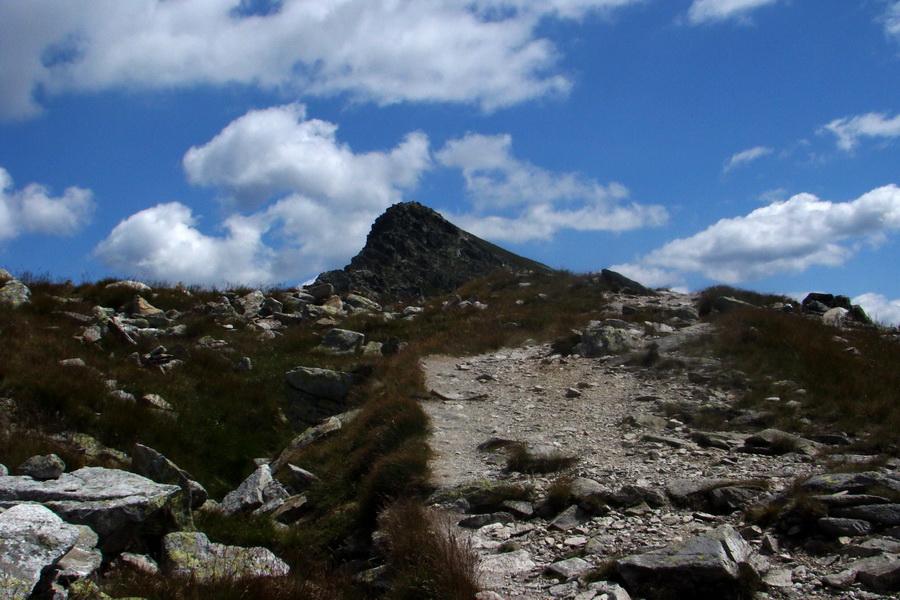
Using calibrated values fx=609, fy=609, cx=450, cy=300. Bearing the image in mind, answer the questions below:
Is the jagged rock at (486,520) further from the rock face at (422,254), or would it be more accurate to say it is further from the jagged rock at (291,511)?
the rock face at (422,254)

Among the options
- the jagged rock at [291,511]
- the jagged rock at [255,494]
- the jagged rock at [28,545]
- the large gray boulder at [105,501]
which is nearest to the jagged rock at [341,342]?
the jagged rock at [255,494]

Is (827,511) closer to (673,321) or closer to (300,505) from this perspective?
(300,505)

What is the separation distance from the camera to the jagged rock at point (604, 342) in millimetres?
16812

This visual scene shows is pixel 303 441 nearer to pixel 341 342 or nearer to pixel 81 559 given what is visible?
pixel 81 559

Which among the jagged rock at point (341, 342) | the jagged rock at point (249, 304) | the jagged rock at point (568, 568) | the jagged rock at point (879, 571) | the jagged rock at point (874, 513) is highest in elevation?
the jagged rock at point (249, 304)

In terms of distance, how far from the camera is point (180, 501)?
7.32 metres

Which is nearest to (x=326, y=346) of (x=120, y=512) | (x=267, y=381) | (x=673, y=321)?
(x=267, y=381)

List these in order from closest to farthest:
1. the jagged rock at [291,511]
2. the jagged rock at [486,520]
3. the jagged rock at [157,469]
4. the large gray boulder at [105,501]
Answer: the large gray boulder at [105,501] → the jagged rock at [486,520] → the jagged rock at [157,469] → the jagged rock at [291,511]

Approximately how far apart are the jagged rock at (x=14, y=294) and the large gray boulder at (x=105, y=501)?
1332 cm

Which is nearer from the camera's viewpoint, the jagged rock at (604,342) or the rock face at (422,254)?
the jagged rock at (604,342)

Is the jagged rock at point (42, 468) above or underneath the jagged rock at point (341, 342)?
underneath

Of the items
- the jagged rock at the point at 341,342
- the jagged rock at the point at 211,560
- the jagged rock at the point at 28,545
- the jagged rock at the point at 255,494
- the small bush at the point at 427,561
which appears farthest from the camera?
the jagged rock at the point at 341,342

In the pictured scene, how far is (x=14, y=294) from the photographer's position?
59.8 ft

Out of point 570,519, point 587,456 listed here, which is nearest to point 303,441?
point 587,456
